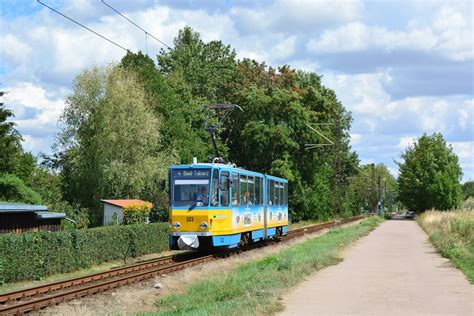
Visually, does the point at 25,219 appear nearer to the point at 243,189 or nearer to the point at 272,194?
the point at 243,189

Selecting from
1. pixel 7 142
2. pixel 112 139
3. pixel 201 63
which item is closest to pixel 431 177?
pixel 201 63

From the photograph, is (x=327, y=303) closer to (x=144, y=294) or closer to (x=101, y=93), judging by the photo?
(x=144, y=294)

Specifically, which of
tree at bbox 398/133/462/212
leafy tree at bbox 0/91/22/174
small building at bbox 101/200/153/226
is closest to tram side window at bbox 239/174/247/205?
small building at bbox 101/200/153/226

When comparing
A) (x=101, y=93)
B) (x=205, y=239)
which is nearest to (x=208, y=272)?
(x=205, y=239)

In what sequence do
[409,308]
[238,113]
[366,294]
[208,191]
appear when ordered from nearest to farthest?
[409,308] → [366,294] → [208,191] → [238,113]

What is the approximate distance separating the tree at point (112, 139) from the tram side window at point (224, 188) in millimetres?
24447

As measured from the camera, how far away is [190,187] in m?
25.5

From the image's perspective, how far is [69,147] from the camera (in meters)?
54.4

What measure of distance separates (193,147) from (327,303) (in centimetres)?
4417

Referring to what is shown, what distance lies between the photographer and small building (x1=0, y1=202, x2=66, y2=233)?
24594mm

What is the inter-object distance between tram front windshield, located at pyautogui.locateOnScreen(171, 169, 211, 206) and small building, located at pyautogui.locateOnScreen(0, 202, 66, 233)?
5.29m

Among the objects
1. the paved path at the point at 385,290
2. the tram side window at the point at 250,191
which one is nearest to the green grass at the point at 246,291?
the paved path at the point at 385,290

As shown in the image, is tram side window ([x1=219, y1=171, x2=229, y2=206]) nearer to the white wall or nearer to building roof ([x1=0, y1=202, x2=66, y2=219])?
building roof ([x1=0, y1=202, x2=66, y2=219])

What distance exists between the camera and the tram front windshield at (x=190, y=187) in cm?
2519
